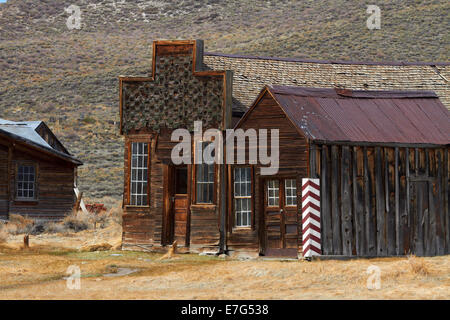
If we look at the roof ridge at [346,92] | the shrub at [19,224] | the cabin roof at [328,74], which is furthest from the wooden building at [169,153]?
the shrub at [19,224]

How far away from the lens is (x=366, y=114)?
796 inches

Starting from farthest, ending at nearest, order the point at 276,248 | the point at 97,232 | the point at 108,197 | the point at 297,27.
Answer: the point at 297,27 → the point at 108,197 → the point at 97,232 → the point at 276,248

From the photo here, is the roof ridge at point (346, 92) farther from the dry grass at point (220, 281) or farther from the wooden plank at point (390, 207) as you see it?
the dry grass at point (220, 281)

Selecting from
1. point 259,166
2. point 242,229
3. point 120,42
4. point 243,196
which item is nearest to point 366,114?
point 259,166

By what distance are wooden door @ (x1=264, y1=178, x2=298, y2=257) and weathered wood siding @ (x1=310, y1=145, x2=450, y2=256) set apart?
4.09 ft

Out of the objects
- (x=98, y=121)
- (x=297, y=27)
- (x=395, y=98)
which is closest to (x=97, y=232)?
(x=395, y=98)

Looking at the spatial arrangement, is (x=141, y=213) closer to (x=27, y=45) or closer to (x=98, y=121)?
(x=98, y=121)

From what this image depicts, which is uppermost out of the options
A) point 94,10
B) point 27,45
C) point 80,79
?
point 94,10

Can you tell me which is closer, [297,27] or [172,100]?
[172,100]

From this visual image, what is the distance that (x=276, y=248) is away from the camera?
19562 millimetres

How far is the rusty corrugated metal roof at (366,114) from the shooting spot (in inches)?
747

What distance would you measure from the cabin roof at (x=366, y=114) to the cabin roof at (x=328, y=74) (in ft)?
5.23

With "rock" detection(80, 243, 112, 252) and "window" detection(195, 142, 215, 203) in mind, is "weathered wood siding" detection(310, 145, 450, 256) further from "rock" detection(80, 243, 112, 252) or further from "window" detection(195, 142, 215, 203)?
"rock" detection(80, 243, 112, 252)

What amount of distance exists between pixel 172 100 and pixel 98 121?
35.6 meters
